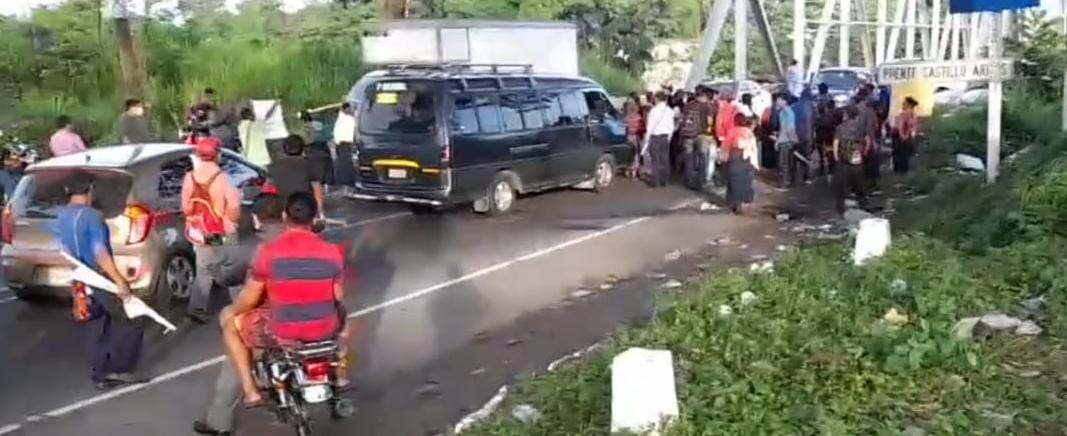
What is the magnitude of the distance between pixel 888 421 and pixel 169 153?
7.34m

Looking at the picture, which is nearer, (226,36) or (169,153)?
(169,153)

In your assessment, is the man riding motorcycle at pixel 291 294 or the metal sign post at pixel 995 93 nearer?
the man riding motorcycle at pixel 291 294

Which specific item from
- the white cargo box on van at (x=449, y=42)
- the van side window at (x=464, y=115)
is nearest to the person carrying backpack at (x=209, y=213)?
the van side window at (x=464, y=115)

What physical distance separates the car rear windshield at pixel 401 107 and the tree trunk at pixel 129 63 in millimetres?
6149

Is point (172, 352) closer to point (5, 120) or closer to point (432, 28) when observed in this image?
point (5, 120)

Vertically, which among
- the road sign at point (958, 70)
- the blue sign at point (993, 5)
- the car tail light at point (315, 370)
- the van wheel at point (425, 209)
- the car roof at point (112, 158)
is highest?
the blue sign at point (993, 5)

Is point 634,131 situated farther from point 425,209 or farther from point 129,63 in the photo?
point 129,63

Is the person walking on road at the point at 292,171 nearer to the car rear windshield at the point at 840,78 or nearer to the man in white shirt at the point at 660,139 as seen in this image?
the man in white shirt at the point at 660,139

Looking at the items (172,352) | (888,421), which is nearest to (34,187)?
(172,352)

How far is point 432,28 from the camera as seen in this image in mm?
26078

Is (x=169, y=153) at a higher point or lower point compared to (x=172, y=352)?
higher

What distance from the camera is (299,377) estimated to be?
6.29m

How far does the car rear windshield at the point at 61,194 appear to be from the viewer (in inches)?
427

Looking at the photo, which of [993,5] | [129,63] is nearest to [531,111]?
[993,5]
